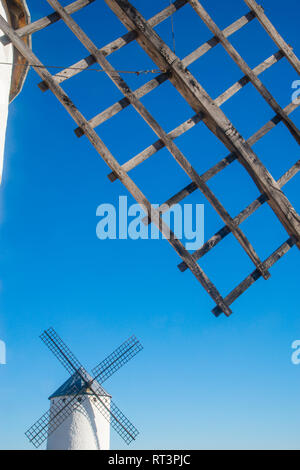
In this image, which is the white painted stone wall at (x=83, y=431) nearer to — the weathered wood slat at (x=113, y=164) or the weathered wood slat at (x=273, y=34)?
the weathered wood slat at (x=113, y=164)

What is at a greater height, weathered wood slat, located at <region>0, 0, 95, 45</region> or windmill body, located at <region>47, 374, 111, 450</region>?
weathered wood slat, located at <region>0, 0, 95, 45</region>

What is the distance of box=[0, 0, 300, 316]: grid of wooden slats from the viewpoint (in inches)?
130

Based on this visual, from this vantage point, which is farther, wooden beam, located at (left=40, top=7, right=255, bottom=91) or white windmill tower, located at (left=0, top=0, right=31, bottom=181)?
white windmill tower, located at (left=0, top=0, right=31, bottom=181)

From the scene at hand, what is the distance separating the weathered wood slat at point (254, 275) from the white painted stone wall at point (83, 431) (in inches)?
441

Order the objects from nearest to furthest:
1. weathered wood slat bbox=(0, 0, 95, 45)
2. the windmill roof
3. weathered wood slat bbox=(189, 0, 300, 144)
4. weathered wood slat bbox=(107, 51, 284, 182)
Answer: weathered wood slat bbox=(107, 51, 284, 182) < weathered wood slat bbox=(0, 0, 95, 45) < weathered wood slat bbox=(189, 0, 300, 144) < the windmill roof

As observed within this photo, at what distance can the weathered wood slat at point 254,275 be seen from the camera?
3268 mm

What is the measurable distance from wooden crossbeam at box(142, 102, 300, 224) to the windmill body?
1152cm

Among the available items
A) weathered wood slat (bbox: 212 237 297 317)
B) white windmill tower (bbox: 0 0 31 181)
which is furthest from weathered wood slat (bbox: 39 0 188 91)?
weathered wood slat (bbox: 212 237 297 317)

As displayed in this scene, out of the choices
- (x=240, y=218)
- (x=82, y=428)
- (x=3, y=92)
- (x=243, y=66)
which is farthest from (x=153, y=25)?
(x=82, y=428)

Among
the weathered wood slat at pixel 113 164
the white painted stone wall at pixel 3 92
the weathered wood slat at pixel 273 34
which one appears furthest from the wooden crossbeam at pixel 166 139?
the weathered wood slat at pixel 273 34

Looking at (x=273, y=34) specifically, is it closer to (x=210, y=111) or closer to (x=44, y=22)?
(x=210, y=111)

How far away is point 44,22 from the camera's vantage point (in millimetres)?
3572

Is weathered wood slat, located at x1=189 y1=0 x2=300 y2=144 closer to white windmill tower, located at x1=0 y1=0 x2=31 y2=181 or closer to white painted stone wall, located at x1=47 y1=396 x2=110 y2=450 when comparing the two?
white windmill tower, located at x1=0 y1=0 x2=31 y2=181
